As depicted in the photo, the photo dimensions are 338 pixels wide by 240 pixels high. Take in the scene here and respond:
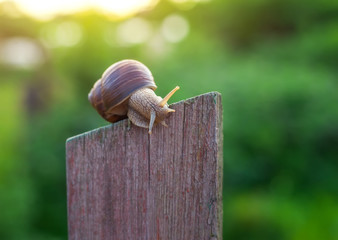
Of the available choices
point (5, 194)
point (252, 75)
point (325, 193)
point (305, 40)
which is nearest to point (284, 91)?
point (252, 75)

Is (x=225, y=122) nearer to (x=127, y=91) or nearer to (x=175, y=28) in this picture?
(x=175, y=28)

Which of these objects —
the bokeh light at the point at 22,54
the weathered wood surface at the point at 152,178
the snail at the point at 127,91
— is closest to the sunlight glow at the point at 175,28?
the bokeh light at the point at 22,54

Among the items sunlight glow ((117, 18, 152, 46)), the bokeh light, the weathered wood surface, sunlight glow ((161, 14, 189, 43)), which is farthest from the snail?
sunlight glow ((161, 14, 189, 43))

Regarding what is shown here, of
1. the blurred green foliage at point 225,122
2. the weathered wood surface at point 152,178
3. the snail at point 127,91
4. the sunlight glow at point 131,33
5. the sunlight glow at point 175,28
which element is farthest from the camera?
the sunlight glow at point 175,28

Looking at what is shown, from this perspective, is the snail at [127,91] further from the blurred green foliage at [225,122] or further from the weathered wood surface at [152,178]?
the blurred green foliage at [225,122]

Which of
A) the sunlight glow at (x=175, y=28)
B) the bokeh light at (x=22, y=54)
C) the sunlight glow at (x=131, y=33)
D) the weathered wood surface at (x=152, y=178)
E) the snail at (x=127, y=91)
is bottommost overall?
the weathered wood surface at (x=152, y=178)

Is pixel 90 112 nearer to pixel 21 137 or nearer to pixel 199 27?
pixel 21 137
